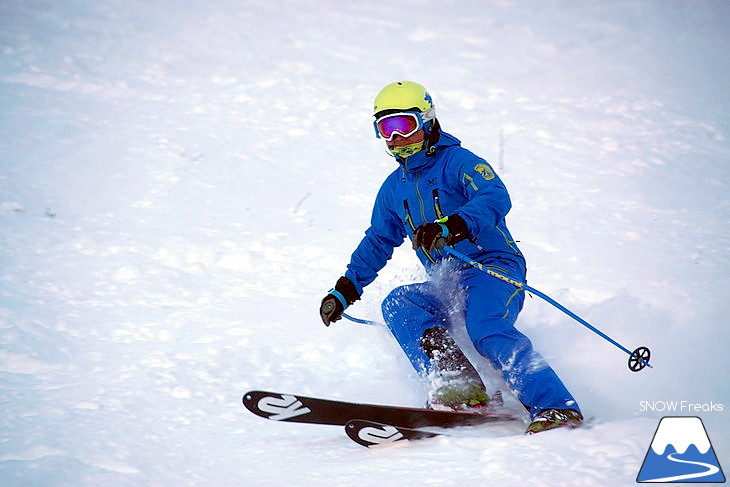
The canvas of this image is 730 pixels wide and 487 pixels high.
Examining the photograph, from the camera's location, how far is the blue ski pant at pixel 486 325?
3.13m

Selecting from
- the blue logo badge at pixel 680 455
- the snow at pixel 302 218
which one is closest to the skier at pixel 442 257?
the snow at pixel 302 218

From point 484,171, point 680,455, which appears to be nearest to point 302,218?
point 484,171

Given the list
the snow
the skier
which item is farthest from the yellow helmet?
the snow

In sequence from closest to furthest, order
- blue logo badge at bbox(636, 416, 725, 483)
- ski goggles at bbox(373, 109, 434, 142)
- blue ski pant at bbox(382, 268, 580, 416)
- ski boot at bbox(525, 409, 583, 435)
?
1. blue logo badge at bbox(636, 416, 725, 483)
2. ski boot at bbox(525, 409, 583, 435)
3. blue ski pant at bbox(382, 268, 580, 416)
4. ski goggles at bbox(373, 109, 434, 142)

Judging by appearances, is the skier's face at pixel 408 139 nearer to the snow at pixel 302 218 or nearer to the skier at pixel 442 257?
the skier at pixel 442 257

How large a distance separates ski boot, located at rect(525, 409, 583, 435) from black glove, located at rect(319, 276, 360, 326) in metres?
1.37

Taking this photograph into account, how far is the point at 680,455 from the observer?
2.63 m

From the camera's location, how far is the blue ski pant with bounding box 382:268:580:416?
313cm

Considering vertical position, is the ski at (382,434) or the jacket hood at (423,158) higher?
the jacket hood at (423,158)

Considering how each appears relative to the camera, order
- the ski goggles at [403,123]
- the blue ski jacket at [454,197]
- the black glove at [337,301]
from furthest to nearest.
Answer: the black glove at [337,301] < the ski goggles at [403,123] < the blue ski jacket at [454,197]

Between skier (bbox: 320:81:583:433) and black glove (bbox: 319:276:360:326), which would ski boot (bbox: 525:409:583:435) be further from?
black glove (bbox: 319:276:360:326)

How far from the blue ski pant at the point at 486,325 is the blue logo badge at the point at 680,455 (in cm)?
41

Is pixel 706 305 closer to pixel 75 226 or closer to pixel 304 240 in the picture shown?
pixel 304 240

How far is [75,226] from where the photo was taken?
569 cm
